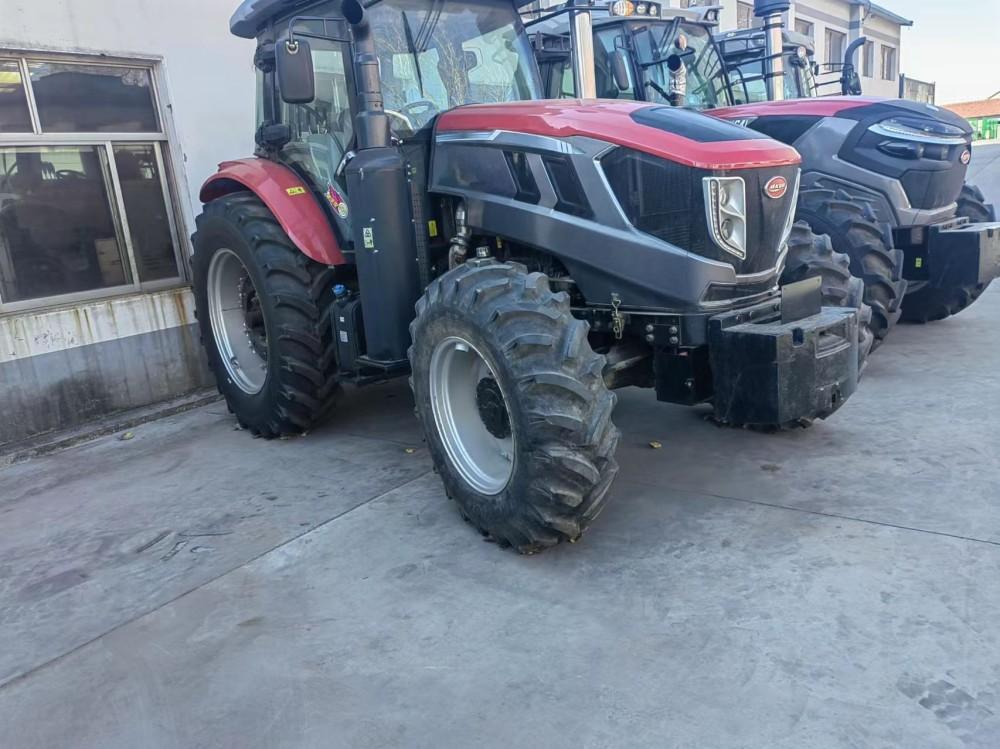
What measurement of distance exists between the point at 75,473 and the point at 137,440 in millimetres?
626

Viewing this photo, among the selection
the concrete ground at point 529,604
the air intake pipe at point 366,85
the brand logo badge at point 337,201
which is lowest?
the concrete ground at point 529,604

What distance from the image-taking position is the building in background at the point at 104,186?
5.61 m

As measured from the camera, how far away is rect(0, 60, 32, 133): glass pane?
5523 millimetres

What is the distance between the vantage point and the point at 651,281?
135 inches

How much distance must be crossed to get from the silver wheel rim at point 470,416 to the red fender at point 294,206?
1.32 metres

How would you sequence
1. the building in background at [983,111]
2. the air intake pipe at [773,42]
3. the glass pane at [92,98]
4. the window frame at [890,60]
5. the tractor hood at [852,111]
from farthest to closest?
the building in background at [983,111], the window frame at [890,60], the air intake pipe at [773,42], the tractor hood at [852,111], the glass pane at [92,98]

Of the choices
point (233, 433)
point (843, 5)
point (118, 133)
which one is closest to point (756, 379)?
point (233, 433)

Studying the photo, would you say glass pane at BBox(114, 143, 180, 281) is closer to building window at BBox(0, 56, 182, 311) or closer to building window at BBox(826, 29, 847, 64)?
building window at BBox(0, 56, 182, 311)

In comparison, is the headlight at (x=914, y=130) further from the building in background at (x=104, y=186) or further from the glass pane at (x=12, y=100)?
the glass pane at (x=12, y=100)

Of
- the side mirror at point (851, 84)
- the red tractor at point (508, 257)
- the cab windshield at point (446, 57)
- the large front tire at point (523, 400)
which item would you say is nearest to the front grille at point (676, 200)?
the red tractor at point (508, 257)

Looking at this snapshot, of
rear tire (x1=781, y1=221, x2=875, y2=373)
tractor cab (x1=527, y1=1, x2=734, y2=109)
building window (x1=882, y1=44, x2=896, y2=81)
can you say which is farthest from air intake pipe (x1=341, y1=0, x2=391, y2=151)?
building window (x1=882, y1=44, x2=896, y2=81)

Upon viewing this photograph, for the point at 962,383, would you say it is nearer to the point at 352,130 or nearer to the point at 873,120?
the point at 873,120

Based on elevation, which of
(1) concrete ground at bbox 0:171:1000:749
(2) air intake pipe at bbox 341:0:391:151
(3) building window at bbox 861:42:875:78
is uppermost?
(3) building window at bbox 861:42:875:78

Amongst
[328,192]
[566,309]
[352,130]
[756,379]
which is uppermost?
[352,130]
